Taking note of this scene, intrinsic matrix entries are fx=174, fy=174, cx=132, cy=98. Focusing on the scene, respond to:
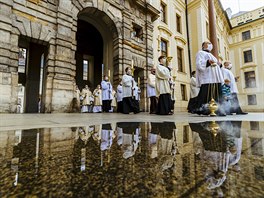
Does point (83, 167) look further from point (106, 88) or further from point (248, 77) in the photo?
point (248, 77)

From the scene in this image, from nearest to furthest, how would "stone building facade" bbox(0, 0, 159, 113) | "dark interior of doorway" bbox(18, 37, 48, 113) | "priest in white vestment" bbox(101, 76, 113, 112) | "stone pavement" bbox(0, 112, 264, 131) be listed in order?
"stone pavement" bbox(0, 112, 264, 131) < "stone building facade" bbox(0, 0, 159, 113) < "priest in white vestment" bbox(101, 76, 113, 112) < "dark interior of doorway" bbox(18, 37, 48, 113)

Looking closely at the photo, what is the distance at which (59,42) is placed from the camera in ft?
23.3

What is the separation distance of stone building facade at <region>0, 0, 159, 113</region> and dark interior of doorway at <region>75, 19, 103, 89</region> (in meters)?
2.26

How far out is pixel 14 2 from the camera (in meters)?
6.35

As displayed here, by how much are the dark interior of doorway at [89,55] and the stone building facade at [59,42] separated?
7.42 feet

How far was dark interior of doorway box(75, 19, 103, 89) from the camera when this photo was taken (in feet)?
50.9

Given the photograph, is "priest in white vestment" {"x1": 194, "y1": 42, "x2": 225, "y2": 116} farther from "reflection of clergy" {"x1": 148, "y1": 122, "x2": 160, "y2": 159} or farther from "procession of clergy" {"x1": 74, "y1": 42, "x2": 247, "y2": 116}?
"reflection of clergy" {"x1": 148, "y1": 122, "x2": 160, "y2": 159}

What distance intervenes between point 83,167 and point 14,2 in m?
8.04

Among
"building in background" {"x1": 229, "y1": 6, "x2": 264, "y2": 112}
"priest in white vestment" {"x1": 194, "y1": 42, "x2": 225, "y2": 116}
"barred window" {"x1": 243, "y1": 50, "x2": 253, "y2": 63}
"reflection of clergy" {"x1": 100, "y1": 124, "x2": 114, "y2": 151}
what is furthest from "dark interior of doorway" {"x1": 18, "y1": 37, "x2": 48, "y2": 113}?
"barred window" {"x1": 243, "y1": 50, "x2": 253, "y2": 63}

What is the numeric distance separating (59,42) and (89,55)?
937cm

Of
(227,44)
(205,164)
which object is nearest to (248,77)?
(227,44)

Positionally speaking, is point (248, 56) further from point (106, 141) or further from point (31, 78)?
point (106, 141)

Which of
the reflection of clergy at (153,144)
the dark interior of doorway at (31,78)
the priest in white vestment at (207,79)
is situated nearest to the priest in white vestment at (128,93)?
the priest in white vestment at (207,79)

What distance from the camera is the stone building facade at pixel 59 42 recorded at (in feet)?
19.7
